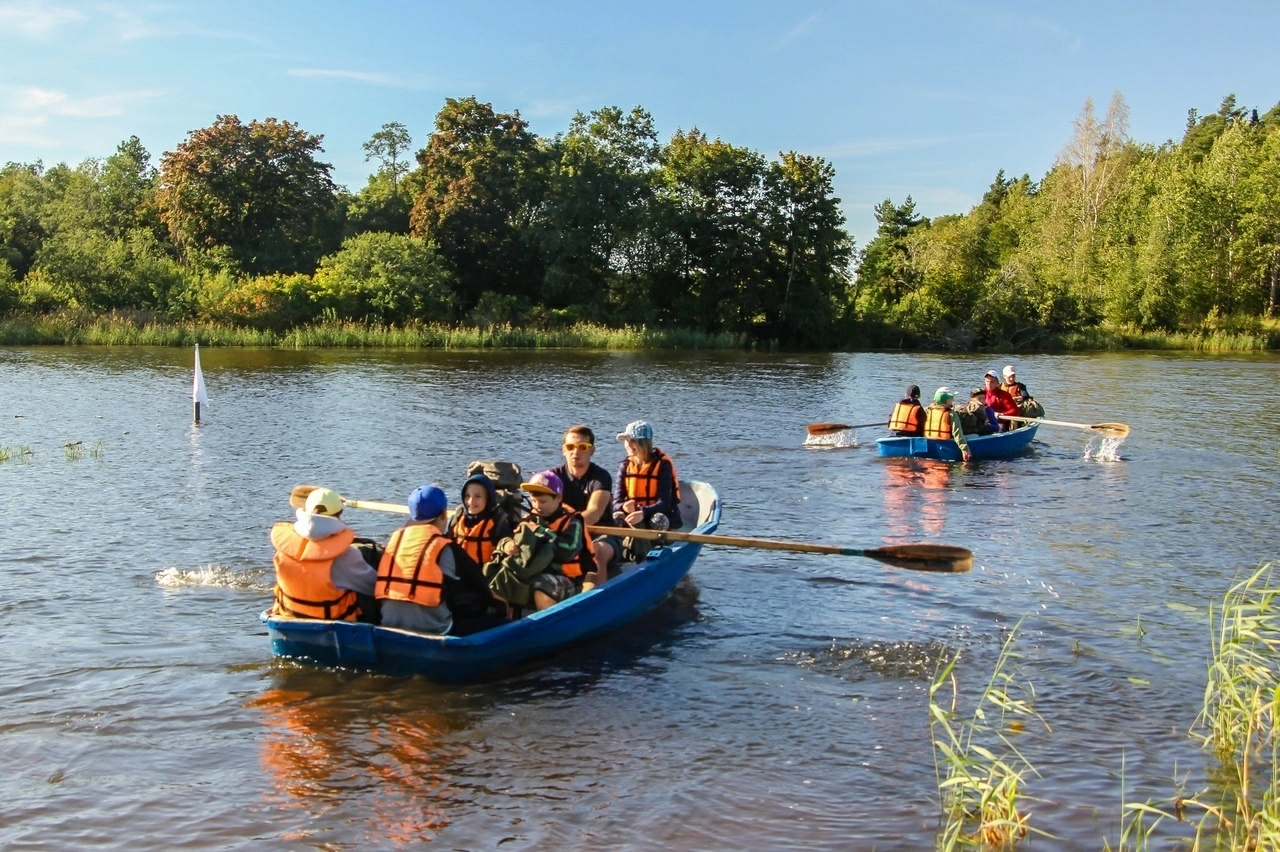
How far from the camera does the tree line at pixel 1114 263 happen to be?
56406 mm

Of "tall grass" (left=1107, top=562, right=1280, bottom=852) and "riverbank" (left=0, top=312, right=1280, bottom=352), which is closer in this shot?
"tall grass" (left=1107, top=562, right=1280, bottom=852)

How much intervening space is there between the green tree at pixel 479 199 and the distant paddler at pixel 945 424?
41.0m

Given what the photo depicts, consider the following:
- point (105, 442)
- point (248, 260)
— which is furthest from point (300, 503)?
point (248, 260)

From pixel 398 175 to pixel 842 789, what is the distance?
78.1 m

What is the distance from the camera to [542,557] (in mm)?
8102

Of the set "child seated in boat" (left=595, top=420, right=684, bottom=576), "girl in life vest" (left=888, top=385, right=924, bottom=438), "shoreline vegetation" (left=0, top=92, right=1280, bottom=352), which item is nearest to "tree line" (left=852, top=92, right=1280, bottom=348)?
"shoreline vegetation" (left=0, top=92, right=1280, bottom=352)

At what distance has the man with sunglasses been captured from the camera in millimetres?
9523

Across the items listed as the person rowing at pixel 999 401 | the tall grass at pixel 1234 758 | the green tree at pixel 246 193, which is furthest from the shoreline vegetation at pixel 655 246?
the tall grass at pixel 1234 758

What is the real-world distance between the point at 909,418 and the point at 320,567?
40.6 ft

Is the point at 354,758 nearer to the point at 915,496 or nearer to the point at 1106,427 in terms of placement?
the point at 915,496

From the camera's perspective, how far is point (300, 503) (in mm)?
9133

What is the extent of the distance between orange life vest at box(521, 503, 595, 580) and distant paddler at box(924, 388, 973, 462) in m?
10.3

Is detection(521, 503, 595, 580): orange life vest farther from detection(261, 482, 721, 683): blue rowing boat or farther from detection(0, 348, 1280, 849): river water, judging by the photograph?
detection(0, 348, 1280, 849): river water

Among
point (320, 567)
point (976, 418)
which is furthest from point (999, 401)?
point (320, 567)
